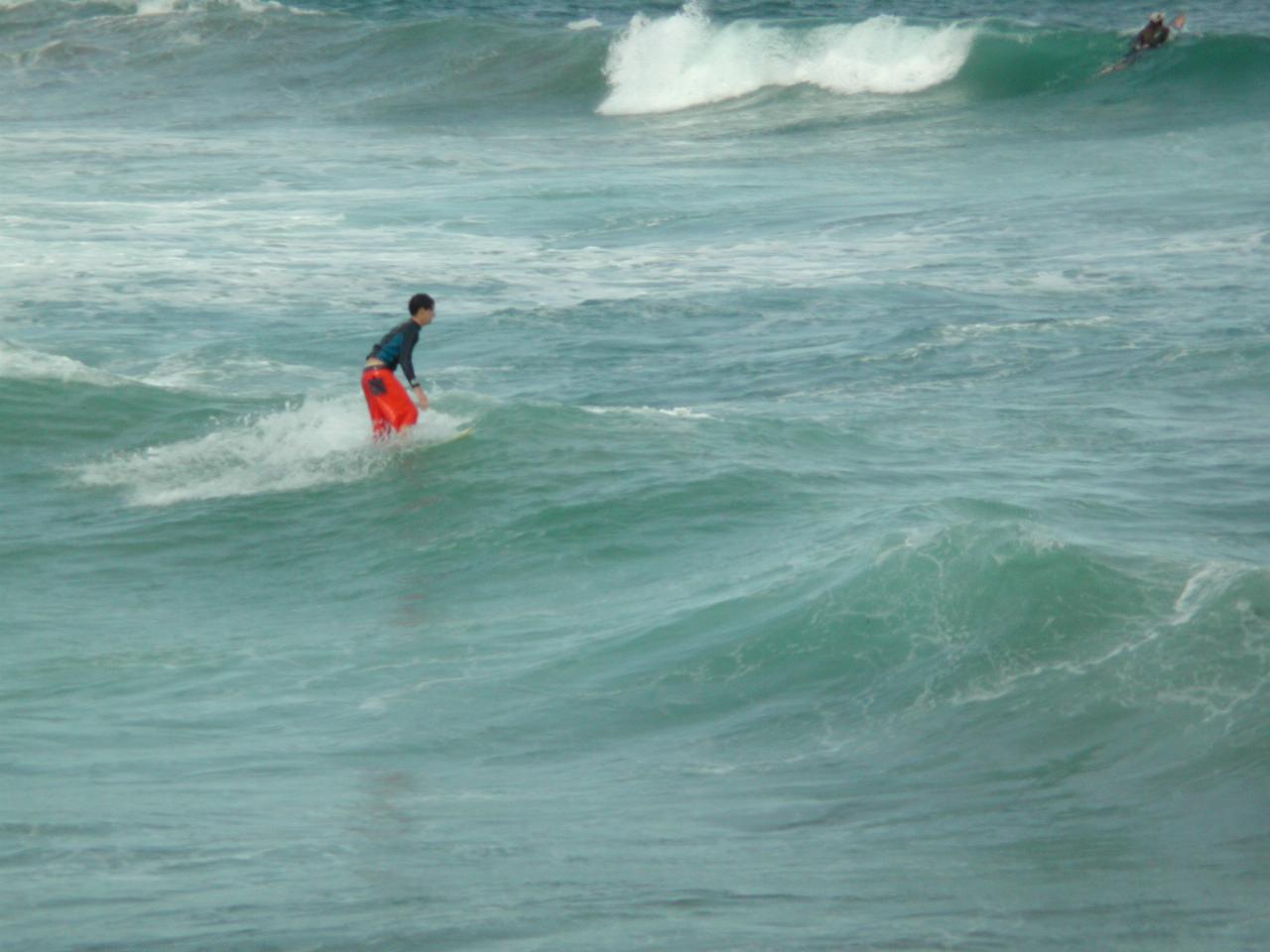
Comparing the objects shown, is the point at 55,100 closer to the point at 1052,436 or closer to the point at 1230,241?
the point at 1230,241

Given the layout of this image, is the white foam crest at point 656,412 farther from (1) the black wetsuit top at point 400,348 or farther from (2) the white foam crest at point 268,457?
(1) the black wetsuit top at point 400,348

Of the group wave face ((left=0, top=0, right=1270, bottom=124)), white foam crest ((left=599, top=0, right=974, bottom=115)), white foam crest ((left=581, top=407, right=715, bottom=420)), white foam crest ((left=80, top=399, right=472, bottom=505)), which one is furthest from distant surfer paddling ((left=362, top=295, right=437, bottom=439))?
white foam crest ((left=599, top=0, right=974, bottom=115))

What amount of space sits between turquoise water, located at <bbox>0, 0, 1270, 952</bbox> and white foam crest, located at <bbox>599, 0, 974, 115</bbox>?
8035 mm

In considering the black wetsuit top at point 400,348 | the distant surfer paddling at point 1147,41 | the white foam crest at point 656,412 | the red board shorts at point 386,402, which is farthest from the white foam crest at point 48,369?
the distant surfer paddling at point 1147,41

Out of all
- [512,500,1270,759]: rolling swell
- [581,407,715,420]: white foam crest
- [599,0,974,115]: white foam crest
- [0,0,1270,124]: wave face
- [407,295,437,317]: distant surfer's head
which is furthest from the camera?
[599,0,974,115]: white foam crest

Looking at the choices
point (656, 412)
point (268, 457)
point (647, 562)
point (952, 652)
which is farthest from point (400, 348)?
point (952, 652)

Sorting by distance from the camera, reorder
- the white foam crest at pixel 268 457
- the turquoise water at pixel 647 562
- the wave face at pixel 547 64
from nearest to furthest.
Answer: the turquoise water at pixel 647 562 → the white foam crest at pixel 268 457 → the wave face at pixel 547 64

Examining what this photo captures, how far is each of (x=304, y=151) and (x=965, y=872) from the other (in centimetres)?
2465

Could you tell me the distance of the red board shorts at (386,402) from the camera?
41.0ft

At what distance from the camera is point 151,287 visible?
1902cm

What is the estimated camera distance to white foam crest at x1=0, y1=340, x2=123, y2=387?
1463cm

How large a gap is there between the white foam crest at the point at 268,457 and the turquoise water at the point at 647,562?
48 millimetres

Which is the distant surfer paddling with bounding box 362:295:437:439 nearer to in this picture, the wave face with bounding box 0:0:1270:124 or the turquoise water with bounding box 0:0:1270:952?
the turquoise water with bounding box 0:0:1270:952

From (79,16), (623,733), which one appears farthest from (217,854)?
(79,16)
